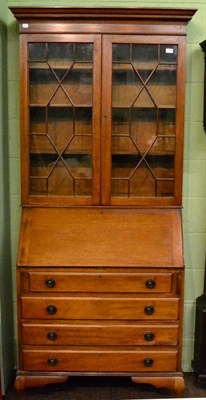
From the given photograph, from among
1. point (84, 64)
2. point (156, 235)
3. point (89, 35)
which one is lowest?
point (156, 235)

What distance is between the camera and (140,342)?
2379mm

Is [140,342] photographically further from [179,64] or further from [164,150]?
[179,64]

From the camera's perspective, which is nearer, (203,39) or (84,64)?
(84,64)

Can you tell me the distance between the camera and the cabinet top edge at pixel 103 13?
2236mm

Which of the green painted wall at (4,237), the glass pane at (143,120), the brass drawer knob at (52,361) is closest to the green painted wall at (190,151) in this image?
the green painted wall at (4,237)

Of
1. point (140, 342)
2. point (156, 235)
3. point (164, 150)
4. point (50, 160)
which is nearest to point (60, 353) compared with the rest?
point (140, 342)

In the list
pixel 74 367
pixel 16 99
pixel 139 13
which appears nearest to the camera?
pixel 139 13

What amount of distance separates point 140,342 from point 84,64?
1613 mm

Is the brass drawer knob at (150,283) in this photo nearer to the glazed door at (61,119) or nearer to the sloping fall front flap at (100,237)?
the sloping fall front flap at (100,237)

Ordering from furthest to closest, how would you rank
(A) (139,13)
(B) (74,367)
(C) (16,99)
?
1. (C) (16,99)
2. (B) (74,367)
3. (A) (139,13)

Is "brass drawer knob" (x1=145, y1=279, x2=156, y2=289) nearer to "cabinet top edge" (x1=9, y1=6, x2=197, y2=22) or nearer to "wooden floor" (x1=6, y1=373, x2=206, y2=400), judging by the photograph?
"wooden floor" (x1=6, y1=373, x2=206, y2=400)

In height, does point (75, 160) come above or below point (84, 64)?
below

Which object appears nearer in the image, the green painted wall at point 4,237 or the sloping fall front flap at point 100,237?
the sloping fall front flap at point 100,237

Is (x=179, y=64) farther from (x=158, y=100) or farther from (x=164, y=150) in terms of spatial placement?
(x=164, y=150)
